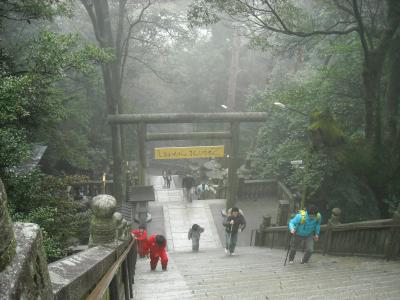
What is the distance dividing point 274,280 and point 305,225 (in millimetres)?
1586

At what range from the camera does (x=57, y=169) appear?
15.9 metres

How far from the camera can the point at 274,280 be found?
258 inches

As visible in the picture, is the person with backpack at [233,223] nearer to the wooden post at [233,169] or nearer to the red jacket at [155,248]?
the red jacket at [155,248]

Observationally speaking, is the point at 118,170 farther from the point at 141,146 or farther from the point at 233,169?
the point at 233,169

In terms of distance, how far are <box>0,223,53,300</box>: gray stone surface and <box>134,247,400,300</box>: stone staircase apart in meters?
4.44

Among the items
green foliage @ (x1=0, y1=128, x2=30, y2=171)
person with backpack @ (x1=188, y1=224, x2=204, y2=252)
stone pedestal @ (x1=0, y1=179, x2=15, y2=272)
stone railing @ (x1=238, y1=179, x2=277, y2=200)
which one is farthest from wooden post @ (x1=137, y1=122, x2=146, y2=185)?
stone pedestal @ (x1=0, y1=179, x2=15, y2=272)

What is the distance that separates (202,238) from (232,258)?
4.43 meters

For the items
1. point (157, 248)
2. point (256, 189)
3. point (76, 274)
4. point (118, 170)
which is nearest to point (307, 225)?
point (157, 248)

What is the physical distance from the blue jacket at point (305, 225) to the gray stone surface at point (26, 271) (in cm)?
663

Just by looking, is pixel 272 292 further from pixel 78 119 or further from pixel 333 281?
pixel 78 119

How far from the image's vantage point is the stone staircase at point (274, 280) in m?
5.59

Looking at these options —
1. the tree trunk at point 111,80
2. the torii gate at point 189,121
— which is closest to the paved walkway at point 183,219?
the torii gate at point 189,121

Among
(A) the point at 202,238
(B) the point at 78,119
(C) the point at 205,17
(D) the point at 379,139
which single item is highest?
(C) the point at 205,17

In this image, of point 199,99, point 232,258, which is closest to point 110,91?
point 232,258
